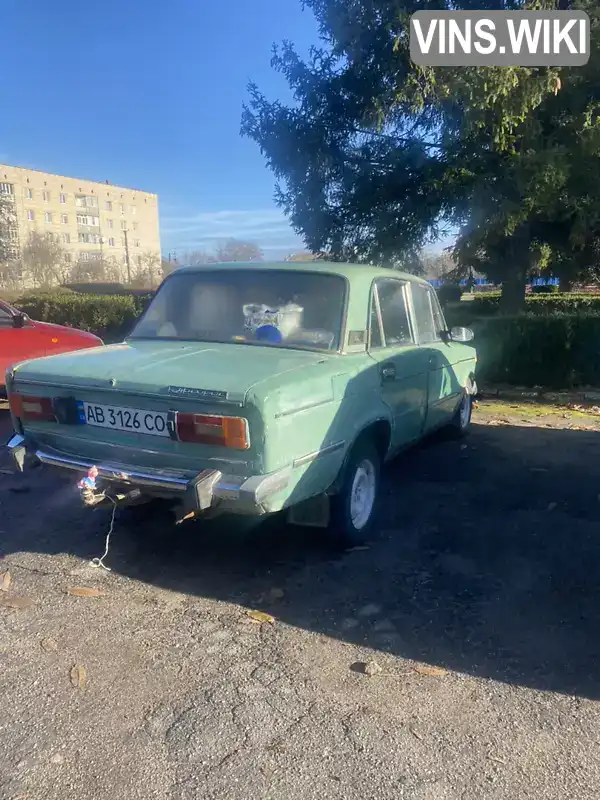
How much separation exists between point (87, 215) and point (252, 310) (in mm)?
95226

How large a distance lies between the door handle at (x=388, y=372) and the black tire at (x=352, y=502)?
A: 0.44 m

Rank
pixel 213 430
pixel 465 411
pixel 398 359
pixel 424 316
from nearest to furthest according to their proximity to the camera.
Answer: pixel 213 430, pixel 398 359, pixel 424 316, pixel 465 411

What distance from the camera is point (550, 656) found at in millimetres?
2994

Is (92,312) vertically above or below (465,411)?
above

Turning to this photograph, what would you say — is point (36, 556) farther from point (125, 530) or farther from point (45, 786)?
point (45, 786)

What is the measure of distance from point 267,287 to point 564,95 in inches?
503

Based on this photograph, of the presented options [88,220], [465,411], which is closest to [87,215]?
[88,220]

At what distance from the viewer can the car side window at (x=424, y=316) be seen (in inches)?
215

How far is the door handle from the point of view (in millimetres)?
4375

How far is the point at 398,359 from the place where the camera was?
185 inches

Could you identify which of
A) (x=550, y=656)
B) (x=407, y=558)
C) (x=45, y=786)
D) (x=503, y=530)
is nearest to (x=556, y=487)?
(x=503, y=530)

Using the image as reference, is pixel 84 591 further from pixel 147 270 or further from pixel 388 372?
pixel 147 270
